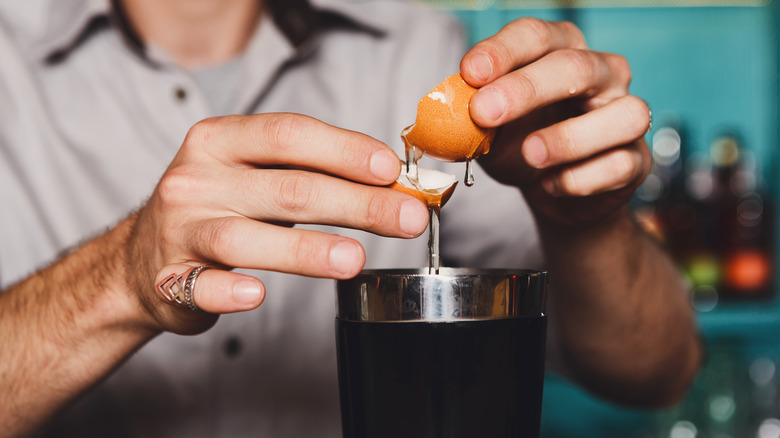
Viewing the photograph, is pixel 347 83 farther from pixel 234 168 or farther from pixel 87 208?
pixel 234 168

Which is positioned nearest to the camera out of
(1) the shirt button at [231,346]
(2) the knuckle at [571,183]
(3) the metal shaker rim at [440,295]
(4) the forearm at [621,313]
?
(3) the metal shaker rim at [440,295]

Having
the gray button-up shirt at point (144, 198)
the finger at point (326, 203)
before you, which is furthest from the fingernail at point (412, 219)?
the gray button-up shirt at point (144, 198)

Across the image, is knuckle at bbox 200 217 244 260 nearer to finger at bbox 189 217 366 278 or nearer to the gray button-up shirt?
finger at bbox 189 217 366 278

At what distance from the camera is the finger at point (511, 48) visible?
1.85ft

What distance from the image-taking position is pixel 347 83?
1.29 m

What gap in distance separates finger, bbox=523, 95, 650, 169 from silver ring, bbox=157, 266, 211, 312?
305 millimetres

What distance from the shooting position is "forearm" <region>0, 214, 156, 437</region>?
25.0 inches

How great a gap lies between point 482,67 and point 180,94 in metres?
0.73

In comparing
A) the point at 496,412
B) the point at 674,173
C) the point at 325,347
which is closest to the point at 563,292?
the point at 325,347

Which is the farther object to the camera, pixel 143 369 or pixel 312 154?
pixel 143 369

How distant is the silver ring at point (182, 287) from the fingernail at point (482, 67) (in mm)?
258

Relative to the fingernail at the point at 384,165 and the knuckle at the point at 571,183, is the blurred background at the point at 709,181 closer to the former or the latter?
the knuckle at the point at 571,183

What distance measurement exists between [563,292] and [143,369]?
67 cm

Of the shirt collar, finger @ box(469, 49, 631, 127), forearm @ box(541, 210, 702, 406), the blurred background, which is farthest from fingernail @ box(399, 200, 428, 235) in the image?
the blurred background
